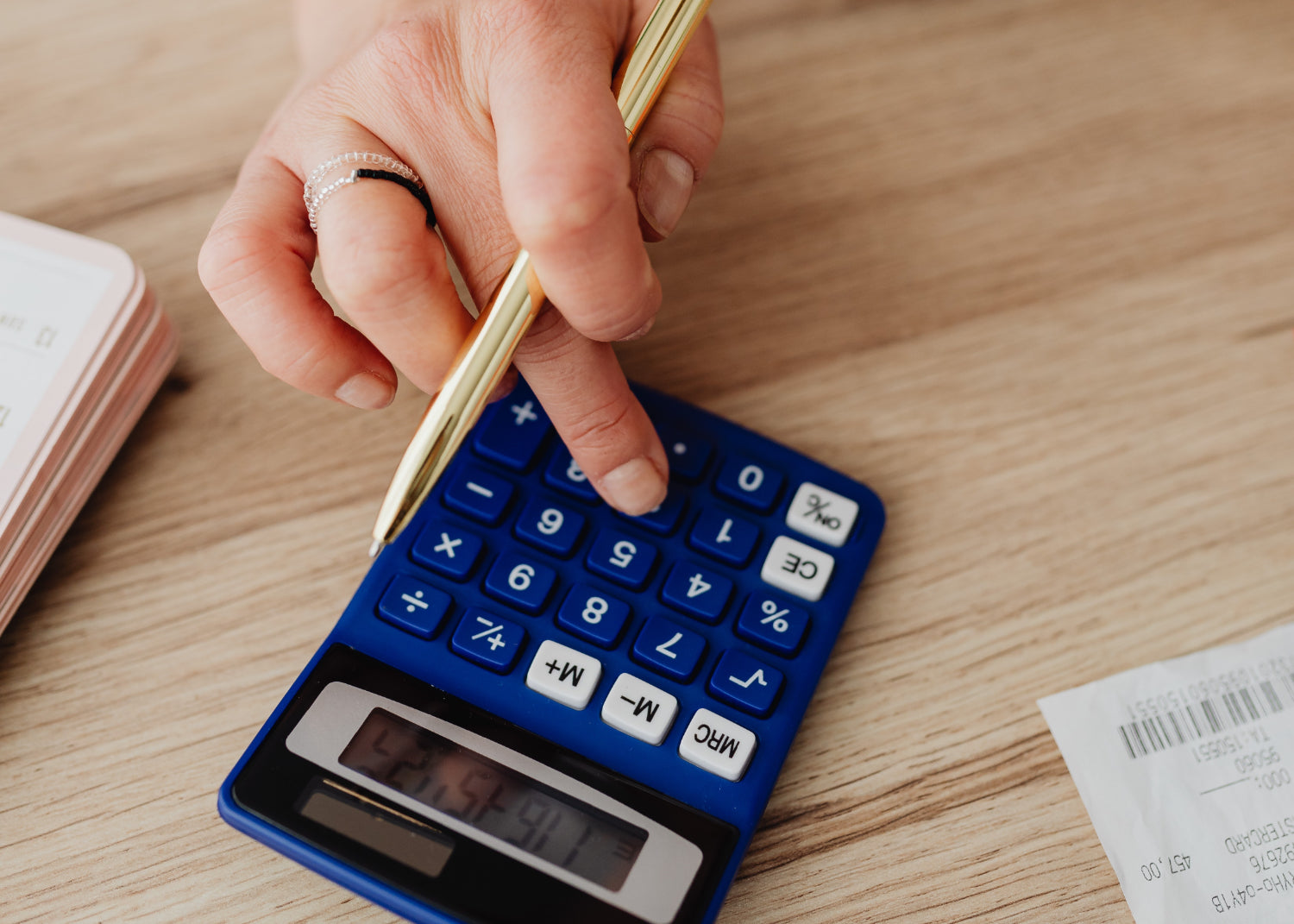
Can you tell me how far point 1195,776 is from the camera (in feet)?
1.10

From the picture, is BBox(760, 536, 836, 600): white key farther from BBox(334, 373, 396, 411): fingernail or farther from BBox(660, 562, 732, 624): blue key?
BBox(334, 373, 396, 411): fingernail

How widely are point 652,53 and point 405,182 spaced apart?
0.09m

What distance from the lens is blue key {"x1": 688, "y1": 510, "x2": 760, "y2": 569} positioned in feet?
1.18

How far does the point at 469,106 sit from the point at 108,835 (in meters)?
0.27

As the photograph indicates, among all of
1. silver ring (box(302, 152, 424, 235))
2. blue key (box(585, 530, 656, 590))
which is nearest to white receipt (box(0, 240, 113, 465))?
silver ring (box(302, 152, 424, 235))

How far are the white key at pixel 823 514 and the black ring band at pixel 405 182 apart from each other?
0.56 ft

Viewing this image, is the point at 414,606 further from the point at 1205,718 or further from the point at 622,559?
the point at 1205,718

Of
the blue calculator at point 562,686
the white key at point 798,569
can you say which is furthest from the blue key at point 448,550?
the white key at point 798,569

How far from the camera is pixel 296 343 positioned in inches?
12.3

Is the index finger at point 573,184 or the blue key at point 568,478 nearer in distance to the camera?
the index finger at point 573,184

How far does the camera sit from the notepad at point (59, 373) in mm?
340

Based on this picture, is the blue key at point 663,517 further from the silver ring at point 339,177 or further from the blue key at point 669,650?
the silver ring at point 339,177

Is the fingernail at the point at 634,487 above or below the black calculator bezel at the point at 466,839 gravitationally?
above

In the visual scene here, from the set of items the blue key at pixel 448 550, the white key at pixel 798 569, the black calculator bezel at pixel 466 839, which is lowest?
the black calculator bezel at pixel 466 839
